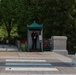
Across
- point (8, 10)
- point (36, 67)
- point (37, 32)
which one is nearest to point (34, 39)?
point (37, 32)

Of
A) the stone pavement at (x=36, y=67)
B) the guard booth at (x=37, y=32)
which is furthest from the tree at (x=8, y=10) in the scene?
the stone pavement at (x=36, y=67)

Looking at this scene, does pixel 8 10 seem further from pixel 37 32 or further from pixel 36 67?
pixel 36 67

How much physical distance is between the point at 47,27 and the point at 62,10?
3.10 metres

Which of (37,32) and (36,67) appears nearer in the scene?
(36,67)

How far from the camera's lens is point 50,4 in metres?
43.1

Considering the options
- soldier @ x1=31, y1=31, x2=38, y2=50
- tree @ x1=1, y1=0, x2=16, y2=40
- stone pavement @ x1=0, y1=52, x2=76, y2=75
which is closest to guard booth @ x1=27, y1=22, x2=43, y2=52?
soldier @ x1=31, y1=31, x2=38, y2=50

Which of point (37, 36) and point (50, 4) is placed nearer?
point (37, 36)

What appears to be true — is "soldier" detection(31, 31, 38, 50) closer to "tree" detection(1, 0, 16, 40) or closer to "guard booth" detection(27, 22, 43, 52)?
"guard booth" detection(27, 22, 43, 52)

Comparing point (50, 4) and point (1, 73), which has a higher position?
point (50, 4)

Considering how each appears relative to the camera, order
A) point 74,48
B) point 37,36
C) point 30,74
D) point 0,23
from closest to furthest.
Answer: point 30,74, point 37,36, point 74,48, point 0,23

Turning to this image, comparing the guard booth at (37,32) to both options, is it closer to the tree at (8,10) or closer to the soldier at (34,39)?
the soldier at (34,39)

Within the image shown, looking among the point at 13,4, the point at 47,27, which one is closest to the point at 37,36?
the point at 47,27

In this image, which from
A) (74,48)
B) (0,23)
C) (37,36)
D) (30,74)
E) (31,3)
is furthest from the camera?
(0,23)

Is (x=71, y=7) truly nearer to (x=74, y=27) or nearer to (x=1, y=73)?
(x=74, y=27)
